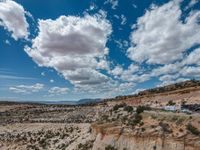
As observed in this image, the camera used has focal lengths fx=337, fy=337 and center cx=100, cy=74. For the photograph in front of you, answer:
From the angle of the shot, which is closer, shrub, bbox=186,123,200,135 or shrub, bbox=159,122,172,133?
shrub, bbox=186,123,200,135

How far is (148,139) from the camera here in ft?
99.6

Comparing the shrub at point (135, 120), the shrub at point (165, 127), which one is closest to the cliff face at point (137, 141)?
the shrub at point (165, 127)

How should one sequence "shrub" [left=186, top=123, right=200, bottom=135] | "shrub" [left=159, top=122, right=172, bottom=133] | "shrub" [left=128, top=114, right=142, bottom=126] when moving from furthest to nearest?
"shrub" [left=128, top=114, right=142, bottom=126] < "shrub" [left=159, top=122, right=172, bottom=133] < "shrub" [left=186, top=123, right=200, bottom=135]

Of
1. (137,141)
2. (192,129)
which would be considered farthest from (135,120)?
(192,129)

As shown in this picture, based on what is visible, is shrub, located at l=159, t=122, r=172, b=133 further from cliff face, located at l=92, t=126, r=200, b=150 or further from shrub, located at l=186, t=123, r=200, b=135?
shrub, located at l=186, t=123, r=200, b=135

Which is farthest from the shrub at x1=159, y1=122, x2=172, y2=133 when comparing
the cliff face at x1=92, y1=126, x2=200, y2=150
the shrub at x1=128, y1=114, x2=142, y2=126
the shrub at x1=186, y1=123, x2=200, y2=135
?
the shrub at x1=128, y1=114, x2=142, y2=126

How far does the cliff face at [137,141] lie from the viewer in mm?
27438

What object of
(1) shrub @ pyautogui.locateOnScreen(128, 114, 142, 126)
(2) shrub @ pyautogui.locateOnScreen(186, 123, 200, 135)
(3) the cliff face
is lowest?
(3) the cliff face

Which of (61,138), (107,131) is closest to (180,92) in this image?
(61,138)

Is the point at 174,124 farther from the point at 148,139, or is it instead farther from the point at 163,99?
the point at 163,99

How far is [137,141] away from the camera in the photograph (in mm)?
31266

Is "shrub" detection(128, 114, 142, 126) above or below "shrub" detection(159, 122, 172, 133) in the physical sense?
above

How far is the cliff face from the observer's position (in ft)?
90.0

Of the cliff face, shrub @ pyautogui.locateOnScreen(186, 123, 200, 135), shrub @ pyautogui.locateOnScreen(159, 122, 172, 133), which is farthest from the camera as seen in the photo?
shrub @ pyautogui.locateOnScreen(159, 122, 172, 133)
